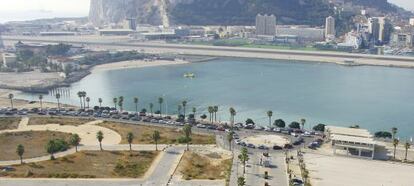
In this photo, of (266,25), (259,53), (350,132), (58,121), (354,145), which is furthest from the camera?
(266,25)

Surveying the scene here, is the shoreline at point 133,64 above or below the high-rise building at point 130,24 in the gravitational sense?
below

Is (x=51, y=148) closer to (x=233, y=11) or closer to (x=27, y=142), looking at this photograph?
(x=27, y=142)

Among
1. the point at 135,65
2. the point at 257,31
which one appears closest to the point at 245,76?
the point at 135,65

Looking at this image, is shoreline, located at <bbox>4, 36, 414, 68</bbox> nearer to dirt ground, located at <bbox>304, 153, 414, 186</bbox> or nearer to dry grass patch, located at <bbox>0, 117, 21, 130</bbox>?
dirt ground, located at <bbox>304, 153, 414, 186</bbox>

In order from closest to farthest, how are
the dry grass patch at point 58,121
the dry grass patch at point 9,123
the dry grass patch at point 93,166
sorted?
the dry grass patch at point 93,166 < the dry grass patch at point 9,123 < the dry grass patch at point 58,121

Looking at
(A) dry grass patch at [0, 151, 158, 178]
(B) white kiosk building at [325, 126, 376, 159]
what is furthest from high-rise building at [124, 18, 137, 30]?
(B) white kiosk building at [325, 126, 376, 159]

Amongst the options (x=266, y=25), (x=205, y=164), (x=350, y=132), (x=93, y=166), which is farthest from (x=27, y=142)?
(x=266, y=25)

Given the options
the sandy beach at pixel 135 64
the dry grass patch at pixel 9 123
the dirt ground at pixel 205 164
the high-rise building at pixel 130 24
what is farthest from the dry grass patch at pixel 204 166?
the high-rise building at pixel 130 24

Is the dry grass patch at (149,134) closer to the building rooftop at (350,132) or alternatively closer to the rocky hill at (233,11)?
the building rooftop at (350,132)
